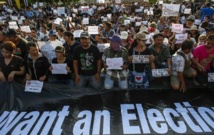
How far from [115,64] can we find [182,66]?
1343 millimetres

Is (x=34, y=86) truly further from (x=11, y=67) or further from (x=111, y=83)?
(x=111, y=83)

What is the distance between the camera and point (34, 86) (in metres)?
5.36

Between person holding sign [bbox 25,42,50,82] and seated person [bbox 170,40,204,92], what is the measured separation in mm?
2610

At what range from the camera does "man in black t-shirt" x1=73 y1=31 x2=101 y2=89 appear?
5715 millimetres

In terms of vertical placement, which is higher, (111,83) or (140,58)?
(140,58)

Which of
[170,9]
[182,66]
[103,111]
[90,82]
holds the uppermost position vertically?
[170,9]

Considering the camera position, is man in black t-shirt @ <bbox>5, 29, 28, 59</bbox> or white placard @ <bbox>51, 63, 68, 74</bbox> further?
man in black t-shirt @ <bbox>5, 29, 28, 59</bbox>

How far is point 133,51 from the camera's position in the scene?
563 centimetres

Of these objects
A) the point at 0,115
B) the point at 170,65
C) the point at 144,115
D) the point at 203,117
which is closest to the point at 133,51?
the point at 170,65

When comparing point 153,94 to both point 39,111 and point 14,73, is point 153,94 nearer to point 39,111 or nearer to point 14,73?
point 39,111

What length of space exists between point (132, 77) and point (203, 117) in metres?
1.77

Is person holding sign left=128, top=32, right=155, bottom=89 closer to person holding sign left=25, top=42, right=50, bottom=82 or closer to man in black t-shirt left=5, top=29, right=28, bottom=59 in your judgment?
person holding sign left=25, top=42, right=50, bottom=82

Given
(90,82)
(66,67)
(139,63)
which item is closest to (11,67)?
(66,67)

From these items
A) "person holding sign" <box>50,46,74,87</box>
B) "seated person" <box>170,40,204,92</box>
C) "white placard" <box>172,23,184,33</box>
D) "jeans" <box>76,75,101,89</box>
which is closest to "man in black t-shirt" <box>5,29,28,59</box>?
"person holding sign" <box>50,46,74,87</box>
